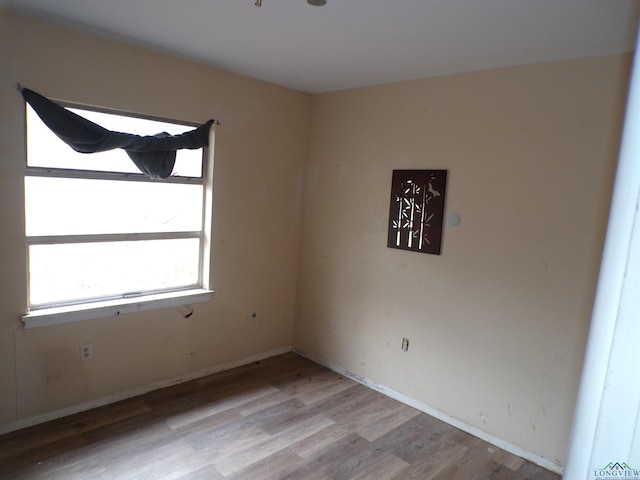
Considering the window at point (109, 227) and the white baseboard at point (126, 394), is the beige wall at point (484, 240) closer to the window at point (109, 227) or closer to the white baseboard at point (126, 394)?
the white baseboard at point (126, 394)

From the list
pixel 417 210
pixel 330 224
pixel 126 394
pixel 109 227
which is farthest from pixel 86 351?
pixel 417 210

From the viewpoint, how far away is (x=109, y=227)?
2879 millimetres

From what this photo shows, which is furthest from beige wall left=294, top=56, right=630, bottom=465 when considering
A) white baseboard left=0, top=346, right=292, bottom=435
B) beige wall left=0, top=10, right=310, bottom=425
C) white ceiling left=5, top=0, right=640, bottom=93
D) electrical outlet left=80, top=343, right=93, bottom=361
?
electrical outlet left=80, top=343, right=93, bottom=361

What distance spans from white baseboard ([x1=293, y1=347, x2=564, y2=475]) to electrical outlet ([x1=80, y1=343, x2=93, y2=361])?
6.22 ft

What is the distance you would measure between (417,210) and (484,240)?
1.78 feet

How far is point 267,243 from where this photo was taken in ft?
12.3

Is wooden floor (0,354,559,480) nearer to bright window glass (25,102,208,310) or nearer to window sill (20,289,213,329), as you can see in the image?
window sill (20,289,213,329)

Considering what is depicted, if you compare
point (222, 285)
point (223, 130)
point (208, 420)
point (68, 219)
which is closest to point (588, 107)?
point (223, 130)

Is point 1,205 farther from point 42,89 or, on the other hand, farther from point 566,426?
point 566,426

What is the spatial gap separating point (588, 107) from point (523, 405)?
1.85 meters

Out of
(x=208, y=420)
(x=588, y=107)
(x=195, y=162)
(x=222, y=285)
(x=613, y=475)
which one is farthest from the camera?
(x=222, y=285)

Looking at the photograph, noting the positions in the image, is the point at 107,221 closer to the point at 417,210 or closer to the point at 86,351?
the point at 86,351

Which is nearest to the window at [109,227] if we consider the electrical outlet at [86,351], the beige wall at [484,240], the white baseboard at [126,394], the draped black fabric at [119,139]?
the draped black fabric at [119,139]

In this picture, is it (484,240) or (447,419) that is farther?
(447,419)
